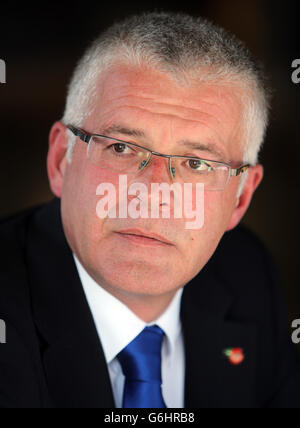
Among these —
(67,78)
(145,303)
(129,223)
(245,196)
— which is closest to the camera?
(129,223)

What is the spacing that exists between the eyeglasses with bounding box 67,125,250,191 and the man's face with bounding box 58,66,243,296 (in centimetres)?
2

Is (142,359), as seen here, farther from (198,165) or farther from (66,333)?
(198,165)

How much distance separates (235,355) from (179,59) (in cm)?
107

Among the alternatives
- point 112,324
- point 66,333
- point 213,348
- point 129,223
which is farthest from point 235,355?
point 129,223

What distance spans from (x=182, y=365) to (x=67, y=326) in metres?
0.48

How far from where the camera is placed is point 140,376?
1762mm

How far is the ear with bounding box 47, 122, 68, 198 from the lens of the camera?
1838 mm

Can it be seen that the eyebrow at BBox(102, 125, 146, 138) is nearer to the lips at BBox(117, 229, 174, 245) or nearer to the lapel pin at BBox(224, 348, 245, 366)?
the lips at BBox(117, 229, 174, 245)

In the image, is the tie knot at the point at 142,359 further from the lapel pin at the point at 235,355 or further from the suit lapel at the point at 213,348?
the lapel pin at the point at 235,355

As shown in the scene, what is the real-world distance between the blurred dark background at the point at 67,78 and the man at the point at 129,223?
215 centimetres

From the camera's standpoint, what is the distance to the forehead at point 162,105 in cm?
163

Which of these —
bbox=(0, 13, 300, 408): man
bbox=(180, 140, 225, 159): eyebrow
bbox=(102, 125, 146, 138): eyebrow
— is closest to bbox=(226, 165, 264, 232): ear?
bbox=(0, 13, 300, 408): man

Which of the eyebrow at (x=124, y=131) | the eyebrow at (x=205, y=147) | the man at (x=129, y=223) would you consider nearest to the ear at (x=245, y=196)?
the man at (x=129, y=223)
